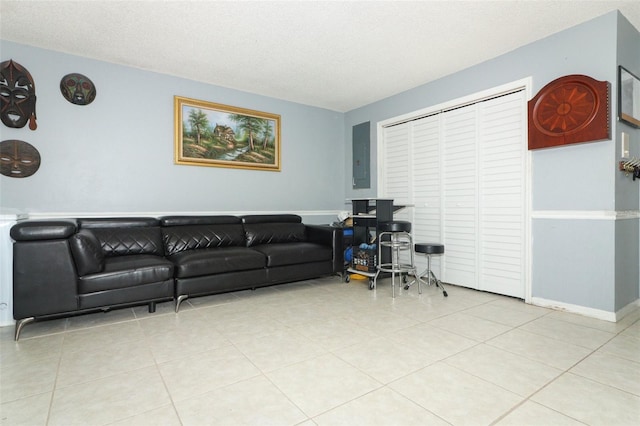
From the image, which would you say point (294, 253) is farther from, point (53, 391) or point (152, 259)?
point (53, 391)

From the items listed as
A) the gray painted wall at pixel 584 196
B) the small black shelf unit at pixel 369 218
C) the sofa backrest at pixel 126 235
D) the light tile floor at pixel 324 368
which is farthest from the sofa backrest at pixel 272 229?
the gray painted wall at pixel 584 196

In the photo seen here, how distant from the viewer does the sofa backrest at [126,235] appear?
3.54 m

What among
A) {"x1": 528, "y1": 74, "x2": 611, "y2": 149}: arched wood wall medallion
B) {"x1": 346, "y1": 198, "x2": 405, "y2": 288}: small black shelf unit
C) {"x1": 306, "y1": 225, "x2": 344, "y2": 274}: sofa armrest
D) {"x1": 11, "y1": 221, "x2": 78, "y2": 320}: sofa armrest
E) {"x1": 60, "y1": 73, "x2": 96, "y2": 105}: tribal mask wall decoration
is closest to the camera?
{"x1": 11, "y1": 221, "x2": 78, "y2": 320}: sofa armrest

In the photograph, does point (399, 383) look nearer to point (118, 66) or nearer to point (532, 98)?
point (532, 98)

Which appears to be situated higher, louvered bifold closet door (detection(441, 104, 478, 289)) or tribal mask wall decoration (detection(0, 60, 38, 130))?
tribal mask wall decoration (detection(0, 60, 38, 130))

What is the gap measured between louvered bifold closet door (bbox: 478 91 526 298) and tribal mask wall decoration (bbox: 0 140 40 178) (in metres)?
5.25

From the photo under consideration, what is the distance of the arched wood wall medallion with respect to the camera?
3.01m

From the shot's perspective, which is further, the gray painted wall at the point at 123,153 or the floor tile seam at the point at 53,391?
the gray painted wall at the point at 123,153

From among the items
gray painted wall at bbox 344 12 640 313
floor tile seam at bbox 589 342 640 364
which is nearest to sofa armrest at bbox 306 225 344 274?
gray painted wall at bbox 344 12 640 313

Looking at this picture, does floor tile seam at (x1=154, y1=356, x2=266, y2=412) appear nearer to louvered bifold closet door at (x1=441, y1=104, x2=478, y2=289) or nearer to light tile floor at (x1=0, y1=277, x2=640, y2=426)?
light tile floor at (x1=0, y1=277, x2=640, y2=426)

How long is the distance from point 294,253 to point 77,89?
3.24 m

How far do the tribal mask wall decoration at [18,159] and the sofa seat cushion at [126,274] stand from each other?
4.66 ft

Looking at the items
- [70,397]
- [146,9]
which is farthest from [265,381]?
[146,9]

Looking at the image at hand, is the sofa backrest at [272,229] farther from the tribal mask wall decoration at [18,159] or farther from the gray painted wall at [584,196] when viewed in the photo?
the gray painted wall at [584,196]
